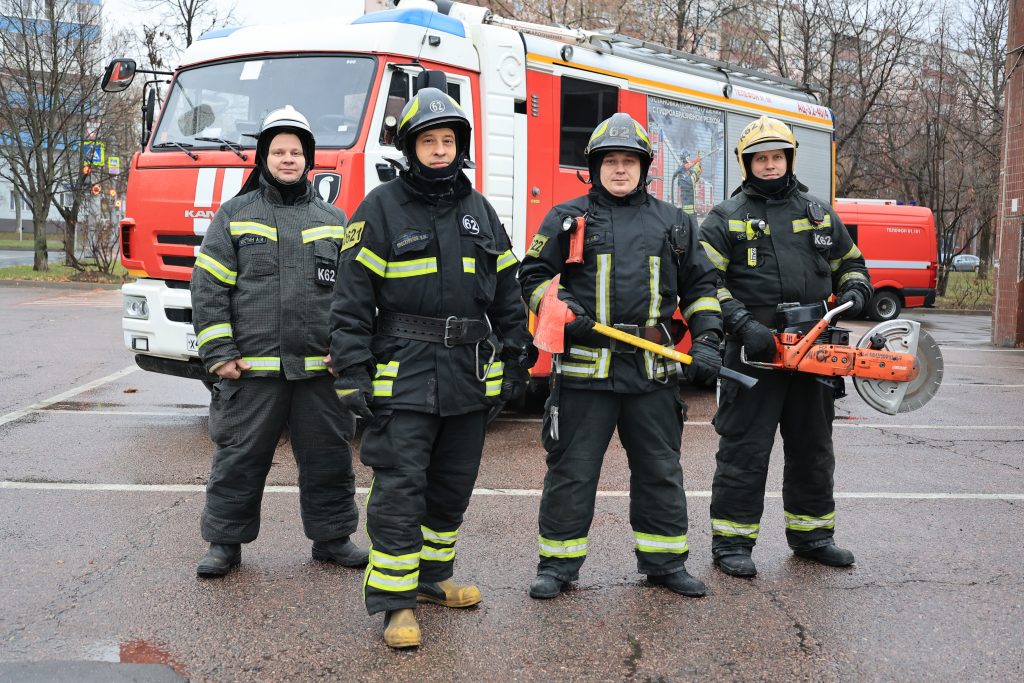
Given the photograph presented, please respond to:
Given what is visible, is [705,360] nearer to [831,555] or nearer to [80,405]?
[831,555]

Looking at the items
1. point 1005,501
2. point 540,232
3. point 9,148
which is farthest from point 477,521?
point 9,148

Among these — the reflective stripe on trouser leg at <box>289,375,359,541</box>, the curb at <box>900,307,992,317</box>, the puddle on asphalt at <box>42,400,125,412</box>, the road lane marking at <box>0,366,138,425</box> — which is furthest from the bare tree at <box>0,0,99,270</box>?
the reflective stripe on trouser leg at <box>289,375,359,541</box>

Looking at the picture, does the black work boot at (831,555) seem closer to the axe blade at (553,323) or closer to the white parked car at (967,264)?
the axe blade at (553,323)

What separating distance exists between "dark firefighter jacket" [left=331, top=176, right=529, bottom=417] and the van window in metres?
4.22

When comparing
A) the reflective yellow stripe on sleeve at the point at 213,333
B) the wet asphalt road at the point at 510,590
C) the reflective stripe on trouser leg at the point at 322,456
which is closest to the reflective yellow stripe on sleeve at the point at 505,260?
the reflective stripe on trouser leg at the point at 322,456

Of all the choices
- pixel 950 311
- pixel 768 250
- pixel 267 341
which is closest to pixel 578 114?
pixel 768 250

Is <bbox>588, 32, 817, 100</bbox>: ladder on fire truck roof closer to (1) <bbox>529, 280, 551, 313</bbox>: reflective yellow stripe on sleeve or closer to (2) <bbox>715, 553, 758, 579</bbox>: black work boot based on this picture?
(1) <bbox>529, 280, 551, 313</bbox>: reflective yellow stripe on sleeve

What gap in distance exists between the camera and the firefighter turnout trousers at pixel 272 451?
4352 mm

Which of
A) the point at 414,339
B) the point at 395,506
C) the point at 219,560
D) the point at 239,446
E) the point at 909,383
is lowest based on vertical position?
the point at 219,560

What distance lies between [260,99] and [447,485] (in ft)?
13.6

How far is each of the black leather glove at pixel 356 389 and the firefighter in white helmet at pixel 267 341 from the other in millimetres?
720

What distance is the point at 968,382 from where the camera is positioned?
11.4 meters

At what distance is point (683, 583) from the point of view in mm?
4234

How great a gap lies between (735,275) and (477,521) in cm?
Result: 187
